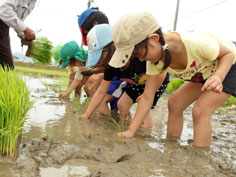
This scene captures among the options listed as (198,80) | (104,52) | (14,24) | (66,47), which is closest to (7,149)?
(104,52)

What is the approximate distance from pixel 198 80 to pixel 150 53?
63cm

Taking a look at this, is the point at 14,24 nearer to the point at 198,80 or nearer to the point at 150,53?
the point at 150,53

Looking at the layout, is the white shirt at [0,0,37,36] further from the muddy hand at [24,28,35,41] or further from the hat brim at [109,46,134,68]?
the hat brim at [109,46,134,68]

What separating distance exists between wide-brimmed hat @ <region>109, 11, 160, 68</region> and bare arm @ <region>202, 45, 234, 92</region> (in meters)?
0.53

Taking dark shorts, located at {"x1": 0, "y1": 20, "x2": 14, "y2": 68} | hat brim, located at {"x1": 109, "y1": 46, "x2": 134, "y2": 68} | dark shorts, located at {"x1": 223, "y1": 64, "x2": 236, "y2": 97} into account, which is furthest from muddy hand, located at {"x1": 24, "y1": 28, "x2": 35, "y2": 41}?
dark shorts, located at {"x1": 223, "y1": 64, "x2": 236, "y2": 97}

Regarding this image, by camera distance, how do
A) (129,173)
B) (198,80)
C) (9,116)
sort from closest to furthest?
(129,173), (9,116), (198,80)

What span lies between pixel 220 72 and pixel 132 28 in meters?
0.71

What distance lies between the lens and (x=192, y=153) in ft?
5.60

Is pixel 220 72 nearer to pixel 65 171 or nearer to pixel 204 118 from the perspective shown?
pixel 204 118

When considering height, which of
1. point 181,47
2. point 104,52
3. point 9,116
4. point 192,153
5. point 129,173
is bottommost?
point 192,153

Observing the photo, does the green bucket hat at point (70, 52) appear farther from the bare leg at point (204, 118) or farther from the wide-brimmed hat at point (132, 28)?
the bare leg at point (204, 118)

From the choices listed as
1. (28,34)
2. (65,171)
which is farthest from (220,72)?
(28,34)

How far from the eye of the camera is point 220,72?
177cm

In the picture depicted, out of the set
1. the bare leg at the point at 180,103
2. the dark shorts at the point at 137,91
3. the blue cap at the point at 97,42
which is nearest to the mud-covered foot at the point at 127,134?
the bare leg at the point at 180,103
